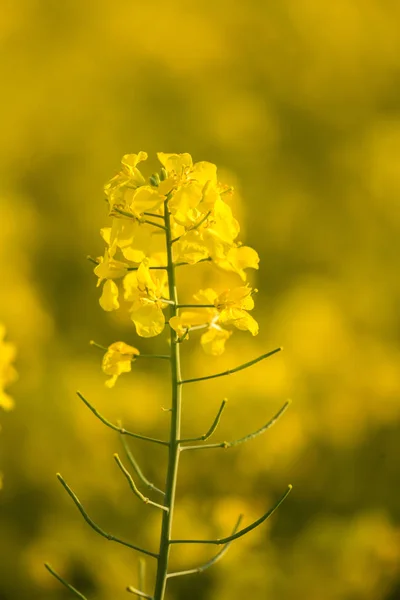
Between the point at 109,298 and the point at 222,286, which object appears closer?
the point at 109,298

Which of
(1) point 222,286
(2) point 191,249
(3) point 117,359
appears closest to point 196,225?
(2) point 191,249

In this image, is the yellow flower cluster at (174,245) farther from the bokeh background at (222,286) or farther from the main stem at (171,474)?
the bokeh background at (222,286)

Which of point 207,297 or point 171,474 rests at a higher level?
point 207,297

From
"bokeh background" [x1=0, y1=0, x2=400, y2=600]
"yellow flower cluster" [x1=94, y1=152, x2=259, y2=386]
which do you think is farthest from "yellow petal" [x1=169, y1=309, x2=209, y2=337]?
A: "bokeh background" [x1=0, y1=0, x2=400, y2=600]

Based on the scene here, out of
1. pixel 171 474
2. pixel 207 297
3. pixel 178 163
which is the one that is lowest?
pixel 171 474

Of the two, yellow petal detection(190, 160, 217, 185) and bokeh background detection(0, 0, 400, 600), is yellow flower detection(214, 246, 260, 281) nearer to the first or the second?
yellow petal detection(190, 160, 217, 185)

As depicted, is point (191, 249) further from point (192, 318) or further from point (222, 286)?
point (222, 286)

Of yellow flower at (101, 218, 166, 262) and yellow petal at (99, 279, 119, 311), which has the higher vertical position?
yellow flower at (101, 218, 166, 262)

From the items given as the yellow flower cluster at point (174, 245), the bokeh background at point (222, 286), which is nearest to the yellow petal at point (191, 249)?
the yellow flower cluster at point (174, 245)
